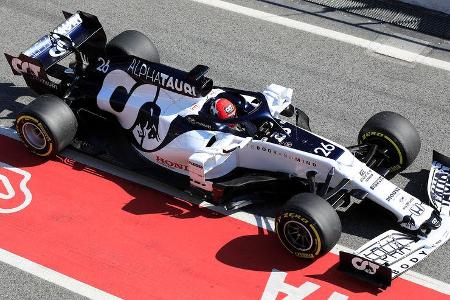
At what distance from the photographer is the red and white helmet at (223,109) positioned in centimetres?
982

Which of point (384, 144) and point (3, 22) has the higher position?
point (384, 144)

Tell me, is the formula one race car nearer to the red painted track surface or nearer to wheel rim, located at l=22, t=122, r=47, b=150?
wheel rim, located at l=22, t=122, r=47, b=150

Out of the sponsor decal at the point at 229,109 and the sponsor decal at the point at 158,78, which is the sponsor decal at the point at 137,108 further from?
the sponsor decal at the point at 229,109

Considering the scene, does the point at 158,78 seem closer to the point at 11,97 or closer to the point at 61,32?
the point at 61,32

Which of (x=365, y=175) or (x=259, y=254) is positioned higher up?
(x=365, y=175)

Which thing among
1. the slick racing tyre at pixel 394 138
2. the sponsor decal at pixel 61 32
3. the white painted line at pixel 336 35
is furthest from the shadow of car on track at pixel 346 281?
the white painted line at pixel 336 35

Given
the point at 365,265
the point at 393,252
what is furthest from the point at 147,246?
the point at 393,252

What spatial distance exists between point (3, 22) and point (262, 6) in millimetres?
4619

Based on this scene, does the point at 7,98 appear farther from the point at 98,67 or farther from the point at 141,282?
the point at 141,282

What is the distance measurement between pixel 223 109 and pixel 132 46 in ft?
7.52

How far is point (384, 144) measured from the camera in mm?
10102

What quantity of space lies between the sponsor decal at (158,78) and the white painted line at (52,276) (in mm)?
2743

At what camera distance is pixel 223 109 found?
9.82m

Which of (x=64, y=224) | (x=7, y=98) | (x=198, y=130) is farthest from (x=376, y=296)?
(x=7, y=98)
